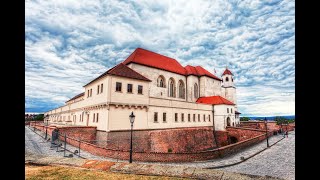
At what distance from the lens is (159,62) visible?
1574 inches

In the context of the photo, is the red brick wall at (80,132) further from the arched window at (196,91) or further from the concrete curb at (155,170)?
the arched window at (196,91)

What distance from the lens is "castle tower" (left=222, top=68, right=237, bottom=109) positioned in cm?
5275

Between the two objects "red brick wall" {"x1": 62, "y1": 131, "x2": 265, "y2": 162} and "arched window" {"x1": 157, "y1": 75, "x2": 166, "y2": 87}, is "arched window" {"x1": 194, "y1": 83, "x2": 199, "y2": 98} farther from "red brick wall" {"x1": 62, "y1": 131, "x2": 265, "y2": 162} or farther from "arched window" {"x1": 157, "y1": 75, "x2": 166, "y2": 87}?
"red brick wall" {"x1": 62, "y1": 131, "x2": 265, "y2": 162}

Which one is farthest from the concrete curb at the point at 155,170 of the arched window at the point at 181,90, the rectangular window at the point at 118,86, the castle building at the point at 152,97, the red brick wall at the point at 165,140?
the arched window at the point at 181,90

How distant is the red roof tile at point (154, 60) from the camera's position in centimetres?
3492

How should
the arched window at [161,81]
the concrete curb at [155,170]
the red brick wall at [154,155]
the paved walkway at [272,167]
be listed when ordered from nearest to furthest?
the concrete curb at [155,170] → the paved walkway at [272,167] → the red brick wall at [154,155] → the arched window at [161,81]

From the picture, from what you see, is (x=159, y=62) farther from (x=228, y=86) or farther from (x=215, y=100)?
(x=228, y=86)

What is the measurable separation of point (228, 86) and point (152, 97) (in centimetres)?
3279

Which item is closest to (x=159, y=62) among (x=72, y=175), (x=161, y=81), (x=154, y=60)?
(x=154, y=60)

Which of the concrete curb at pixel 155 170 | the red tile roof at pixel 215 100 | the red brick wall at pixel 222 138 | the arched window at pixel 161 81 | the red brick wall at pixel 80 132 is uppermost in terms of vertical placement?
the arched window at pixel 161 81

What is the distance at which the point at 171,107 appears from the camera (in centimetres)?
3070
